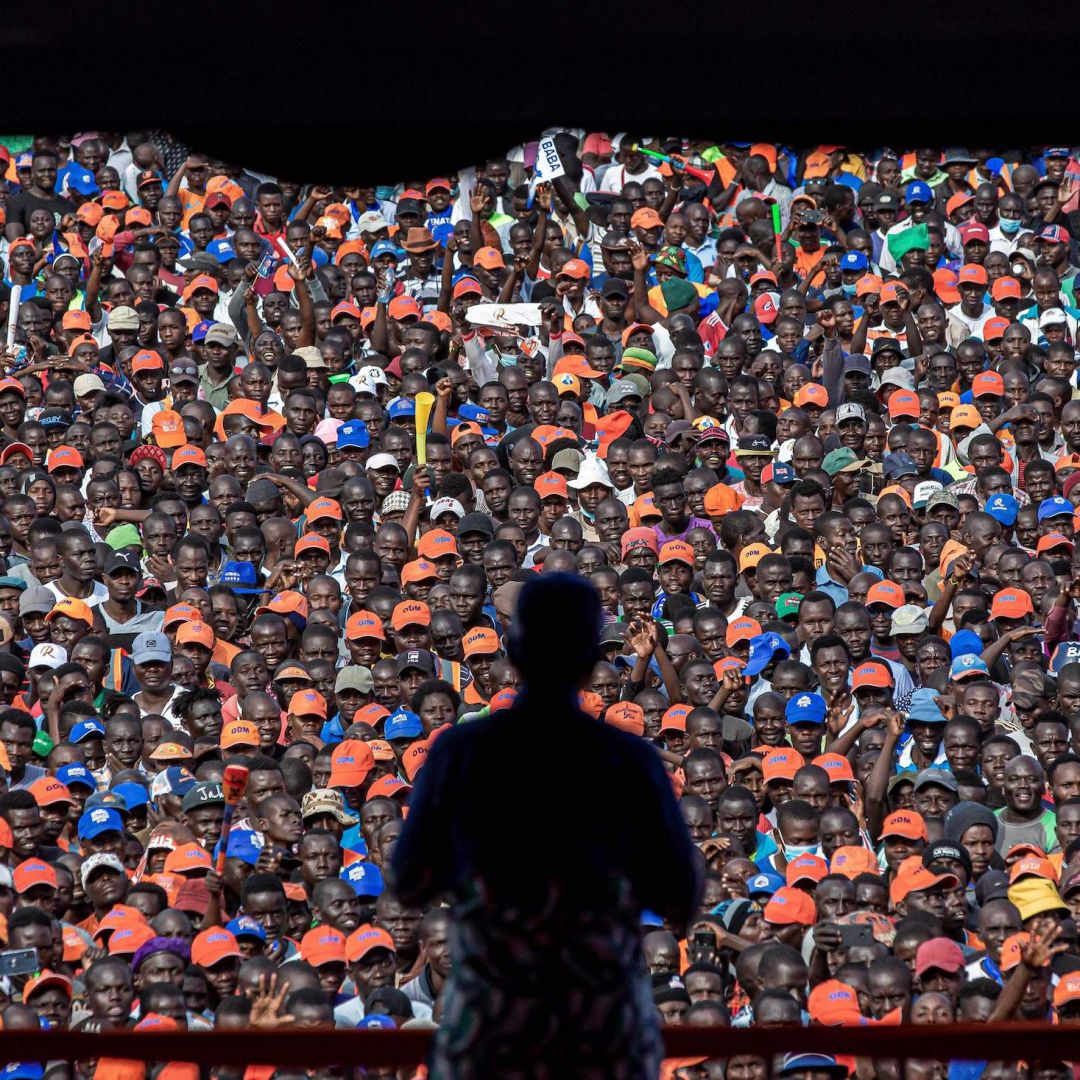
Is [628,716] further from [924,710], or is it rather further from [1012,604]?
[1012,604]

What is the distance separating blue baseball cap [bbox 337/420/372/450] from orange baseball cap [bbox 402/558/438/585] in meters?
1.10

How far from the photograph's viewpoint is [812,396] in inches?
438

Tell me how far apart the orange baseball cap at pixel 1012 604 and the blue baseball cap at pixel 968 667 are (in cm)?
40

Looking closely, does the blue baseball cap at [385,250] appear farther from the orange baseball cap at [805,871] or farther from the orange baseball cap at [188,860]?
the orange baseball cap at [805,871]

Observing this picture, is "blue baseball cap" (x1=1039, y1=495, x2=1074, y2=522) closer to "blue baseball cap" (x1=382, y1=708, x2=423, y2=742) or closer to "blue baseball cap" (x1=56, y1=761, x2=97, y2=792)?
"blue baseball cap" (x1=382, y1=708, x2=423, y2=742)

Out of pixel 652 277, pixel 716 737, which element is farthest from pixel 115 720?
pixel 652 277

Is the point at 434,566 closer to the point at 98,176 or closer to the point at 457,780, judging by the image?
the point at 98,176

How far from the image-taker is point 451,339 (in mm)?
11836

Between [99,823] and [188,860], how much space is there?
0.44m

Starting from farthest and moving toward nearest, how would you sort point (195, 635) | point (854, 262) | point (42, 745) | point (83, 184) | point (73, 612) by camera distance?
1. point (83, 184)
2. point (854, 262)
3. point (73, 612)
4. point (195, 635)
5. point (42, 745)

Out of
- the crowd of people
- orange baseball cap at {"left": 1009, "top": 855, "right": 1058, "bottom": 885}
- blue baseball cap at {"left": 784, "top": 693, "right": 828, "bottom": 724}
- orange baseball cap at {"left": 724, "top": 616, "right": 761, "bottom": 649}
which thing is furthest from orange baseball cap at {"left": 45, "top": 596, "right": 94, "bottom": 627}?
orange baseball cap at {"left": 1009, "top": 855, "right": 1058, "bottom": 885}

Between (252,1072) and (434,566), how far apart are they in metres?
4.33

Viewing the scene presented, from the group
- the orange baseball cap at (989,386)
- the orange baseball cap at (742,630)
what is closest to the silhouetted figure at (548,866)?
the orange baseball cap at (742,630)

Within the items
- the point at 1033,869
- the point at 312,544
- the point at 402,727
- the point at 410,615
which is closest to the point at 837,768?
the point at 1033,869
